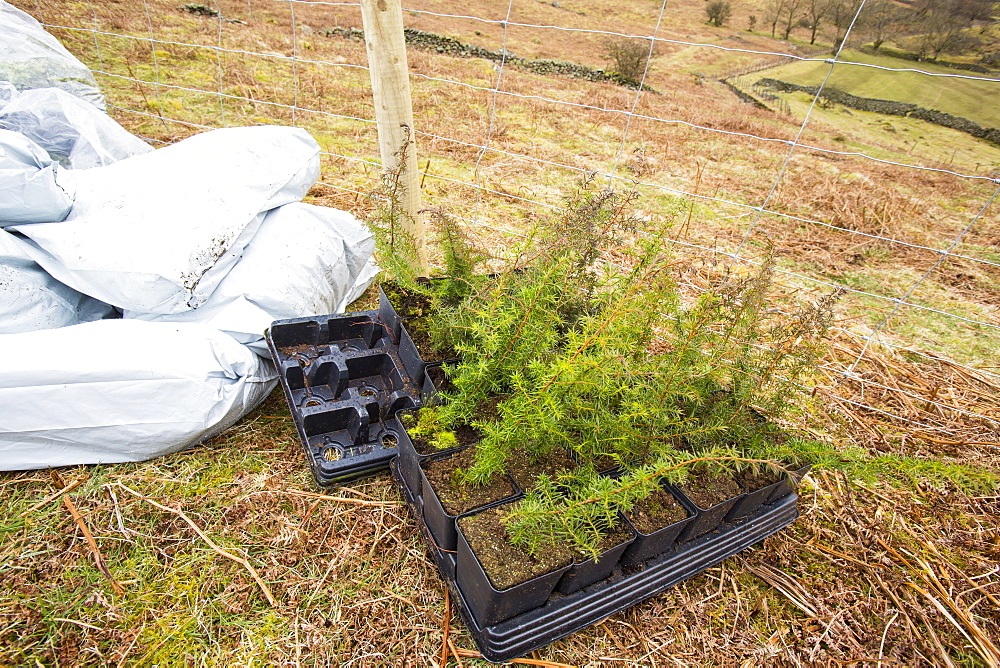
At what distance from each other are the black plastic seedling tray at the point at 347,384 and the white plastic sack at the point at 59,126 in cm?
159

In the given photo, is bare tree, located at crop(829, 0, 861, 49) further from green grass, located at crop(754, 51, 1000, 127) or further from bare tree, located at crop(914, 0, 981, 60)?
bare tree, located at crop(914, 0, 981, 60)

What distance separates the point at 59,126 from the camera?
8.78ft

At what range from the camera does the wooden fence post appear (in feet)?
7.00

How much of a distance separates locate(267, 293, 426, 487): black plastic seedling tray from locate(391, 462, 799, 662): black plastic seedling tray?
20 centimetres

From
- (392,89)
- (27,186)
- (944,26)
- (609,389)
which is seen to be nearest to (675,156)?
(944,26)

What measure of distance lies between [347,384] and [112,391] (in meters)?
0.80

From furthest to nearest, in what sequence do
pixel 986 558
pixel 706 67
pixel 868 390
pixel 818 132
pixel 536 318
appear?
pixel 706 67, pixel 818 132, pixel 868 390, pixel 986 558, pixel 536 318

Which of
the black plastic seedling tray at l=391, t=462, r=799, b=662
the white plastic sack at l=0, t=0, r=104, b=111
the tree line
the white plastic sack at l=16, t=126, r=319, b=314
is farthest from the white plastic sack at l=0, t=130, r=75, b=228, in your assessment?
the tree line

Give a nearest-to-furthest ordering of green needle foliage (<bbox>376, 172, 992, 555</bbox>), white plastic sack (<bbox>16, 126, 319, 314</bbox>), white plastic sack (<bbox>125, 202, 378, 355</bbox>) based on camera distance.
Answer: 1. green needle foliage (<bbox>376, 172, 992, 555</bbox>)
2. white plastic sack (<bbox>16, 126, 319, 314</bbox>)
3. white plastic sack (<bbox>125, 202, 378, 355</bbox>)

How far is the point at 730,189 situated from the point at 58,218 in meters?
5.62

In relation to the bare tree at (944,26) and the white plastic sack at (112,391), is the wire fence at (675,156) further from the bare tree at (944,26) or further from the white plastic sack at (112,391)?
the white plastic sack at (112,391)

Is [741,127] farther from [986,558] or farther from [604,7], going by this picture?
[604,7]

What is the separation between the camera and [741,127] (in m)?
7.77

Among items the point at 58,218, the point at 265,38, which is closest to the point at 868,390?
the point at 58,218
